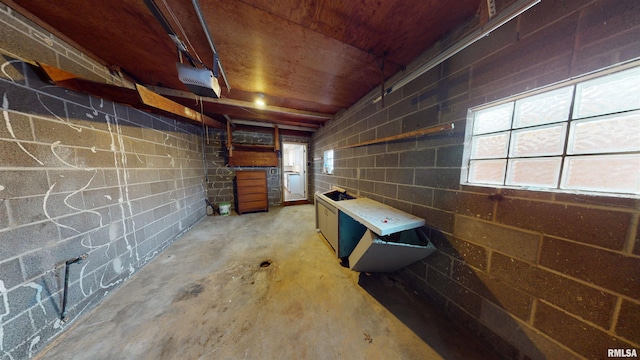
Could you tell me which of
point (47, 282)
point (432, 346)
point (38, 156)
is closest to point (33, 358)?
point (47, 282)

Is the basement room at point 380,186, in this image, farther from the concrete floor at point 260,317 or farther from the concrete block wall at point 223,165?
the concrete block wall at point 223,165

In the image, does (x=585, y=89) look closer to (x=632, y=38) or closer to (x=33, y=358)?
(x=632, y=38)

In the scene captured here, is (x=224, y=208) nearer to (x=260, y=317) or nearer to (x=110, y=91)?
(x=110, y=91)

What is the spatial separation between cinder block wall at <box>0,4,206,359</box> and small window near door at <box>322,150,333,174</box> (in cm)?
283

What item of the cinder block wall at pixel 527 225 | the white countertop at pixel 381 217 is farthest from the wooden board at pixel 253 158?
the cinder block wall at pixel 527 225

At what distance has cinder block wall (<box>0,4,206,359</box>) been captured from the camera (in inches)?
38.9

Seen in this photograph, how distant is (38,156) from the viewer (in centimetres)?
111

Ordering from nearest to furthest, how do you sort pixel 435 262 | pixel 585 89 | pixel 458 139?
pixel 585 89 < pixel 458 139 < pixel 435 262

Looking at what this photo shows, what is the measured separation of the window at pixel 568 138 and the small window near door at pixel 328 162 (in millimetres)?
2406

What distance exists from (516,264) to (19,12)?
354cm

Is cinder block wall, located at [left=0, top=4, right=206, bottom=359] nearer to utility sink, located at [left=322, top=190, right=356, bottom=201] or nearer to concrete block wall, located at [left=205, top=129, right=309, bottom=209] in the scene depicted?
concrete block wall, located at [left=205, top=129, right=309, bottom=209]

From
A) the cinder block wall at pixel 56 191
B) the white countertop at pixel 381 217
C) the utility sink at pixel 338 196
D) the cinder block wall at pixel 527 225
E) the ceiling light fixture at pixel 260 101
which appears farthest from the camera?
the utility sink at pixel 338 196

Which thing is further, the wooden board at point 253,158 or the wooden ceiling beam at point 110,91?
the wooden board at point 253,158

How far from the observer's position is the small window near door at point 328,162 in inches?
135
